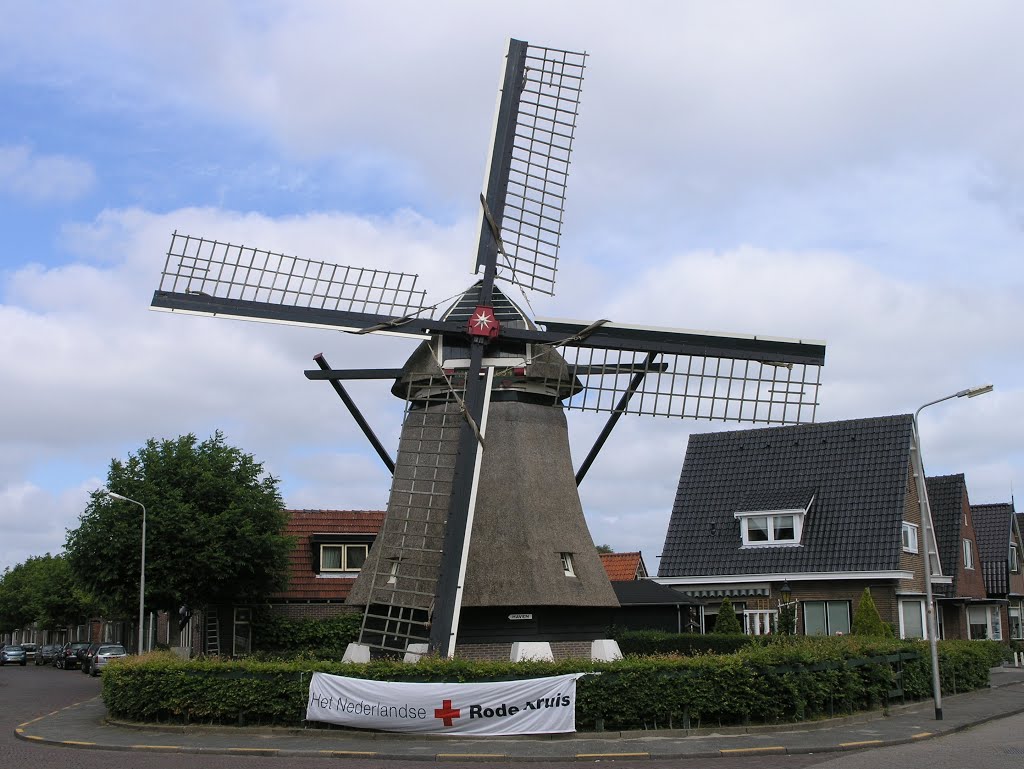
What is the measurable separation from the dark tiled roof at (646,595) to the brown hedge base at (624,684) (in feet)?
34.4

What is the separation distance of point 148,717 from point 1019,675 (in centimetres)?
2844

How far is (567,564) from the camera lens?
2242 centimetres

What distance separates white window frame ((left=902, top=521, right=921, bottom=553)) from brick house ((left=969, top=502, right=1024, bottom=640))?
8626 mm

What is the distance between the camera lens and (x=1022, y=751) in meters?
17.2

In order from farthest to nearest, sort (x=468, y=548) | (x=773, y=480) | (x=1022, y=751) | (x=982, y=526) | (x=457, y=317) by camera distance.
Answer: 1. (x=982, y=526)
2. (x=773, y=480)
3. (x=457, y=317)
4. (x=468, y=548)
5. (x=1022, y=751)

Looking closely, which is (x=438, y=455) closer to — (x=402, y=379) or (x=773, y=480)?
(x=402, y=379)

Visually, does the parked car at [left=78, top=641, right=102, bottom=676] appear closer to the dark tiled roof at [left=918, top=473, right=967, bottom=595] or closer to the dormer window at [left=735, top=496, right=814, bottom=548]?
the dormer window at [left=735, top=496, right=814, bottom=548]

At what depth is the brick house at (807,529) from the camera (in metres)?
34.1

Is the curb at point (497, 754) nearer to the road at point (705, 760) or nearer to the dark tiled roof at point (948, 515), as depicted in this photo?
the road at point (705, 760)

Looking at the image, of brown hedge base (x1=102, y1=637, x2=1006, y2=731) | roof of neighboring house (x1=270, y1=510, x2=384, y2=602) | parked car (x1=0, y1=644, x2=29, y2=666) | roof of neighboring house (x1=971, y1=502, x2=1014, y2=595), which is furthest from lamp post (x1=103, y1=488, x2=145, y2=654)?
parked car (x1=0, y1=644, x2=29, y2=666)

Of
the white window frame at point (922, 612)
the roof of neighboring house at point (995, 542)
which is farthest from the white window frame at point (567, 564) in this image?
the roof of neighboring house at point (995, 542)

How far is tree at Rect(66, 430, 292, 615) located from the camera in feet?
111

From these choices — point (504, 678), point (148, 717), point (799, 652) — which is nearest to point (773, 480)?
point (799, 652)

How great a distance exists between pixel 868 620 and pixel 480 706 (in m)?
16.3
